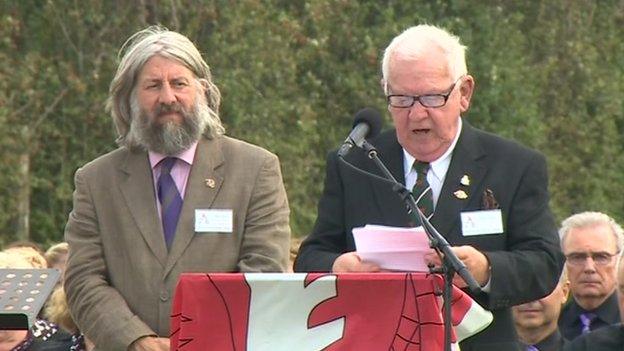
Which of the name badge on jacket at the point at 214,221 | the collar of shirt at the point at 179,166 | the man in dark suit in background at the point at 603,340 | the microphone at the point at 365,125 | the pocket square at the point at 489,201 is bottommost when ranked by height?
the man in dark suit in background at the point at 603,340

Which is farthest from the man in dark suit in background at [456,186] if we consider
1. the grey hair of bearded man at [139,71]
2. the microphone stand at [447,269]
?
the grey hair of bearded man at [139,71]

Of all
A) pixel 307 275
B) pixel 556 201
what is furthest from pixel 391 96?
pixel 556 201

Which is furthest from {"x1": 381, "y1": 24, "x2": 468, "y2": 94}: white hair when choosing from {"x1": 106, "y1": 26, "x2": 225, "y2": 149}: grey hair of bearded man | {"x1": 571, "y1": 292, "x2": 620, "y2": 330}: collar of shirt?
{"x1": 571, "y1": 292, "x2": 620, "y2": 330}: collar of shirt

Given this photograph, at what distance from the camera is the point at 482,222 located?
560 cm

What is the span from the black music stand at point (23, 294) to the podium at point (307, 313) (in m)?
0.50

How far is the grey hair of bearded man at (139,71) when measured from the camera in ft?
22.2

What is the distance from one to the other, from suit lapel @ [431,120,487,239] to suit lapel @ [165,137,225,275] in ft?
4.43

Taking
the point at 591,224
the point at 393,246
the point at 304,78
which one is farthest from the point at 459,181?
the point at 304,78

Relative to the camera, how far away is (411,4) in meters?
18.1

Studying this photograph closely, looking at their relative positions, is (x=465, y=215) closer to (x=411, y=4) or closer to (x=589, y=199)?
(x=411, y=4)

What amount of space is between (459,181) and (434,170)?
11cm

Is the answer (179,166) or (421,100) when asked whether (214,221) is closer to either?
(179,166)

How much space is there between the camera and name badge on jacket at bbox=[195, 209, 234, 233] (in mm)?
6625

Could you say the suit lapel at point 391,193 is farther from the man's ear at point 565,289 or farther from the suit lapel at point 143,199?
the man's ear at point 565,289
